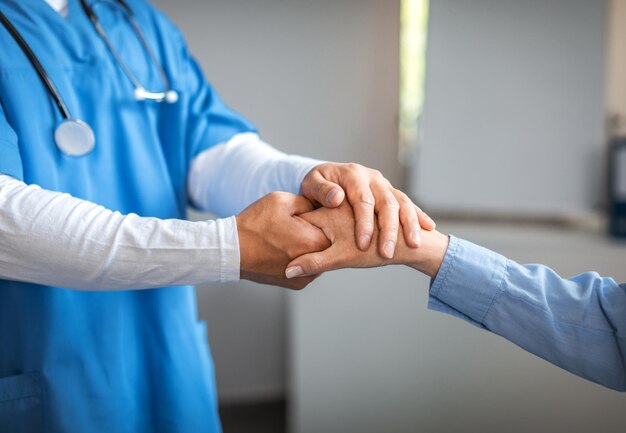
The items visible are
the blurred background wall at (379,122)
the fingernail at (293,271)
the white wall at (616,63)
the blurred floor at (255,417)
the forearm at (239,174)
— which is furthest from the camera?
the blurred floor at (255,417)

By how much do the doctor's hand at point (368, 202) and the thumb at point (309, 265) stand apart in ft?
0.17

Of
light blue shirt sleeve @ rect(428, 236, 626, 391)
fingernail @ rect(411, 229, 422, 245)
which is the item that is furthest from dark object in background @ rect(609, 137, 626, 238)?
fingernail @ rect(411, 229, 422, 245)

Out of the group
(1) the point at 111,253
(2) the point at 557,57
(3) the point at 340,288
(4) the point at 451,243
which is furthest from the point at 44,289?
(2) the point at 557,57

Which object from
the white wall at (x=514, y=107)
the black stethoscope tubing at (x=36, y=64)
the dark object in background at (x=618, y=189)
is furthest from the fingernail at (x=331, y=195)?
the dark object in background at (x=618, y=189)

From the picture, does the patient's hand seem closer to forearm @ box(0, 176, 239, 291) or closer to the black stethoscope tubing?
forearm @ box(0, 176, 239, 291)

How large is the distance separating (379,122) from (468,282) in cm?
123

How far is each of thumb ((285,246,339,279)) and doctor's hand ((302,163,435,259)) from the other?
53 mm

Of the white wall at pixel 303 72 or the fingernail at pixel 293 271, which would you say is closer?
the fingernail at pixel 293 271

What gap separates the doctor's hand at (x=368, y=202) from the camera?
2.31 feet

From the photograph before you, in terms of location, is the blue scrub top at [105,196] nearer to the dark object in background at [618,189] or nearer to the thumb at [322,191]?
the thumb at [322,191]

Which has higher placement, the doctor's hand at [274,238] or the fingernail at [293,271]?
the doctor's hand at [274,238]

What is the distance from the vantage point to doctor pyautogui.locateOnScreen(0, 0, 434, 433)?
0.61 metres

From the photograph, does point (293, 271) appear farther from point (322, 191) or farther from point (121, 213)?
point (121, 213)

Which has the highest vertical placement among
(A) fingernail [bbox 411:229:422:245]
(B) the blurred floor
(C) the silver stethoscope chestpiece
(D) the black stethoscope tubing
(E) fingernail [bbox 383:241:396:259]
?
(D) the black stethoscope tubing
